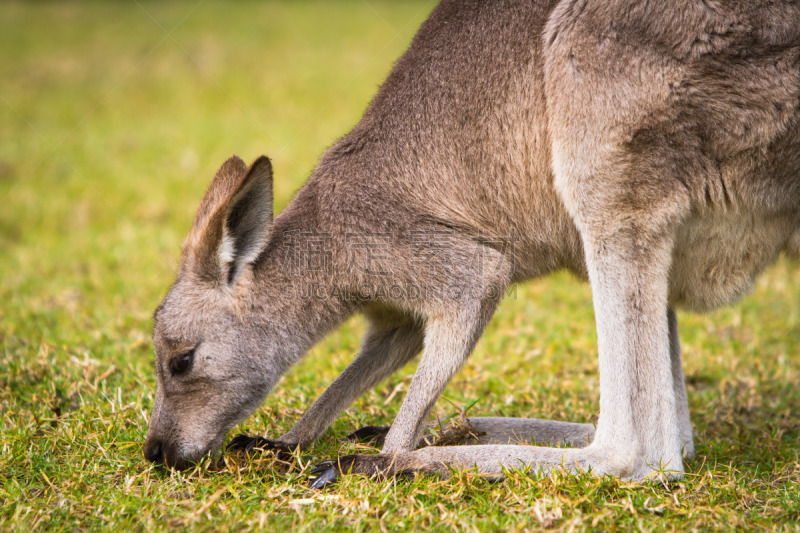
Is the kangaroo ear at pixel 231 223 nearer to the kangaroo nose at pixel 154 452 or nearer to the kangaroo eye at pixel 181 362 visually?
the kangaroo eye at pixel 181 362

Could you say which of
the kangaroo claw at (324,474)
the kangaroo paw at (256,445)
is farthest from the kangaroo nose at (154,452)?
the kangaroo claw at (324,474)

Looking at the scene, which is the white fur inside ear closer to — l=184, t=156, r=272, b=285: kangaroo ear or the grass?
l=184, t=156, r=272, b=285: kangaroo ear

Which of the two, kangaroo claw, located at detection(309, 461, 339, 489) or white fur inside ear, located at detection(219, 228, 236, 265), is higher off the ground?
white fur inside ear, located at detection(219, 228, 236, 265)

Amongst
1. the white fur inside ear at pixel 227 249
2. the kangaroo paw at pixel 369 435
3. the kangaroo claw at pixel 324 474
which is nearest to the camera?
the kangaroo claw at pixel 324 474

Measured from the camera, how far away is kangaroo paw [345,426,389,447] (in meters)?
3.39

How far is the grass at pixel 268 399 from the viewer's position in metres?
2.71

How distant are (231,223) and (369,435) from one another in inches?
43.9

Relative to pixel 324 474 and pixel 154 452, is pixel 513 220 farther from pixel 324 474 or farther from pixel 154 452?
pixel 154 452

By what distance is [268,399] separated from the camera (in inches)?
155

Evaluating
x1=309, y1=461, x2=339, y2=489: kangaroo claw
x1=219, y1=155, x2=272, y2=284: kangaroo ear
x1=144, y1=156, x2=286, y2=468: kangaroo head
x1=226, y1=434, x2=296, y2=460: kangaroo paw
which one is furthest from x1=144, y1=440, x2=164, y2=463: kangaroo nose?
x1=219, y1=155, x2=272, y2=284: kangaroo ear

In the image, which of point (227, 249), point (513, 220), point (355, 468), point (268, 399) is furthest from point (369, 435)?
point (513, 220)

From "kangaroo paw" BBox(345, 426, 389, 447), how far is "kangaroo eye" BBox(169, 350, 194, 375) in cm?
78

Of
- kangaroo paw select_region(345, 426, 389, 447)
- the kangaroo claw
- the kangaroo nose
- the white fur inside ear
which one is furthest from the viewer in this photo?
kangaroo paw select_region(345, 426, 389, 447)

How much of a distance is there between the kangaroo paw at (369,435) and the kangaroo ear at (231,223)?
2.85 feet
